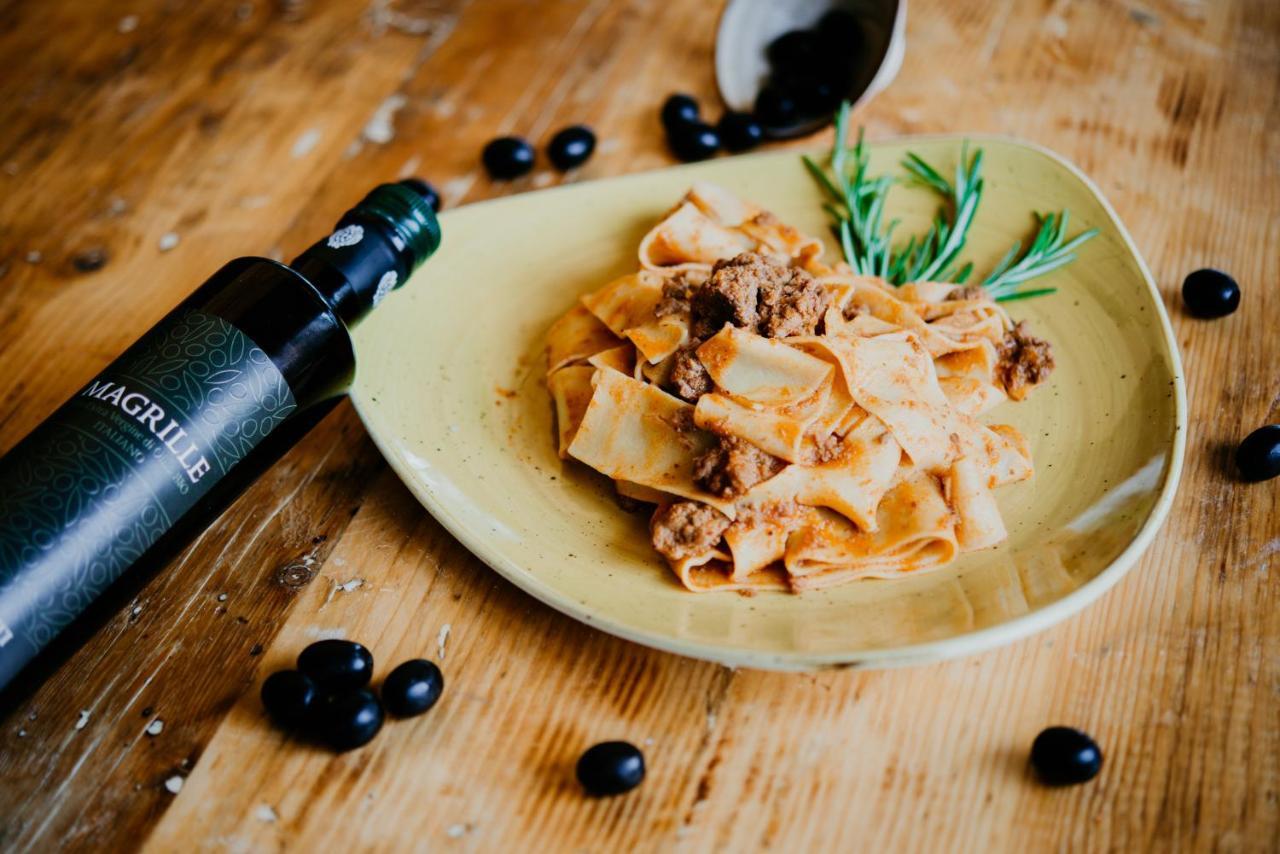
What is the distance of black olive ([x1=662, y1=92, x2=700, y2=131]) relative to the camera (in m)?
3.54

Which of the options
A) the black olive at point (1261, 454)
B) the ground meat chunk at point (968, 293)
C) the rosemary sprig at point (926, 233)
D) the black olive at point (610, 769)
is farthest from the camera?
the rosemary sprig at point (926, 233)

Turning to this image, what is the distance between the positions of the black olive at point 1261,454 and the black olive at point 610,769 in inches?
66.2

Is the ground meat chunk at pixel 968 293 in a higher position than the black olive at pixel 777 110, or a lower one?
lower

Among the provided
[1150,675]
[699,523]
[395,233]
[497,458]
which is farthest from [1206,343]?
[395,233]

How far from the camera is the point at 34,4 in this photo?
4.18m

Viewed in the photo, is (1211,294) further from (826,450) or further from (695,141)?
(695,141)

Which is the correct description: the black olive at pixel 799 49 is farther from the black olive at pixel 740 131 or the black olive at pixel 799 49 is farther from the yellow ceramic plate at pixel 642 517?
the yellow ceramic plate at pixel 642 517

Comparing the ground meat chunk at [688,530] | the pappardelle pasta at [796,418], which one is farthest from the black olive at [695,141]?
the ground meat chunk at [688,530]

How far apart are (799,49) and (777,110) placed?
261 mm

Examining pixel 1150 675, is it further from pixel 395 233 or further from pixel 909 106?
pixel 909 106

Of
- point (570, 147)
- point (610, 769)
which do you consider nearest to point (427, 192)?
point (570, 147)

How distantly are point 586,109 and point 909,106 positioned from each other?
3.92 ft

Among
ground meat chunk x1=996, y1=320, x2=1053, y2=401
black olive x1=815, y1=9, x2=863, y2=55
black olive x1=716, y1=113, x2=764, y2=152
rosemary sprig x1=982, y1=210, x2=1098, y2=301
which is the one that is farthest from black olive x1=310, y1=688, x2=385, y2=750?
black olive x1=815, y1=9, x2=863, y2=55

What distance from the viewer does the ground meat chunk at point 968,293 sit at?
105 inches
